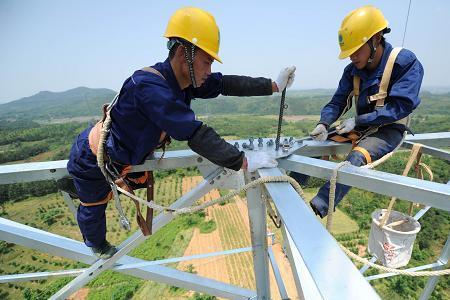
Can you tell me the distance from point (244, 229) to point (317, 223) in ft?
154

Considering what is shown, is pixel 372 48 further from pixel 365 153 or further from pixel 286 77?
pixel 365 153

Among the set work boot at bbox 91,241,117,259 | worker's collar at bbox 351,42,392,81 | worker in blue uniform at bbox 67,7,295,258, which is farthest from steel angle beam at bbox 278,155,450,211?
work boot at bbox 91,241,117,259

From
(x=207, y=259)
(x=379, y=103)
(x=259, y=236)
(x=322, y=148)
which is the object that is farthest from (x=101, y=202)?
(x=207, y=259)

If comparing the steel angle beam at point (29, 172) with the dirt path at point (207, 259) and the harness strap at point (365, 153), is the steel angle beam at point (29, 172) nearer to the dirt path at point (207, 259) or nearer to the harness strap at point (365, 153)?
the harness strap at point (365, 153)

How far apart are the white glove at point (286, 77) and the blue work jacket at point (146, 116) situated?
3.55ft

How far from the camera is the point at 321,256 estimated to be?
3.68ft

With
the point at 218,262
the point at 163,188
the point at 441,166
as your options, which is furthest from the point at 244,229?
the point at 441,166

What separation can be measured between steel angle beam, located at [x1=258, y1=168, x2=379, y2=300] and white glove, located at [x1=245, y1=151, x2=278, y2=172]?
68 centimetres

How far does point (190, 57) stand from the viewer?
2.39 meters

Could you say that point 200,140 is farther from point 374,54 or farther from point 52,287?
point 52,287

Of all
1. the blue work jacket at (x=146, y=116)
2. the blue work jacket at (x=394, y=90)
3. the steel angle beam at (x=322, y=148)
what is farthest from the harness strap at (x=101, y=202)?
the blue work jacket at (x=394, y=90)

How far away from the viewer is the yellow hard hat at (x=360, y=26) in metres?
3.03

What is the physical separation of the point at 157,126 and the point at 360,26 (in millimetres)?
2252

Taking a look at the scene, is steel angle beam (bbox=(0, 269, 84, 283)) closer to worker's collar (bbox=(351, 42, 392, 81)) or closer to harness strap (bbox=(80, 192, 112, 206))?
harness strap (bbox=(80, 192, 112, 206))
